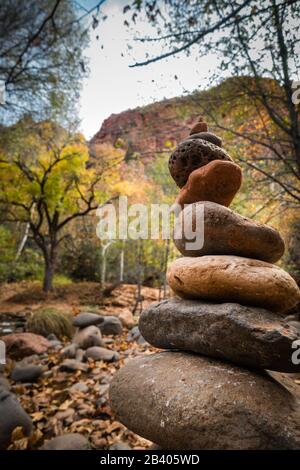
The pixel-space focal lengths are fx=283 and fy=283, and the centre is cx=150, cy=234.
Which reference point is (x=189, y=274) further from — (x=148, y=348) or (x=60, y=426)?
(x=148, y=348)

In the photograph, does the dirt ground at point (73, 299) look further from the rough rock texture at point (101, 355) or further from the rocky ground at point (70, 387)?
the rough rock texture at point (101, 355)

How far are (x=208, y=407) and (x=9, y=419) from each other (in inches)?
102

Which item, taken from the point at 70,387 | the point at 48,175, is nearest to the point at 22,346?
the point at 70,387

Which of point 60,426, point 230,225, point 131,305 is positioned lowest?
point 131,305

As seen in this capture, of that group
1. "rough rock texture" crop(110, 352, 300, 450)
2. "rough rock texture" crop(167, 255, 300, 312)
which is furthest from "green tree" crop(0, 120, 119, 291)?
"rough rock texture" crop(110, 352, 300, 450)

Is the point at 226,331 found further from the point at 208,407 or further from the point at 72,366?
the point at 72,366

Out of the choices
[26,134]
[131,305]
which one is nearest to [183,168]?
[26,134]

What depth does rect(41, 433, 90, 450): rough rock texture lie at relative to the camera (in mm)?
2908

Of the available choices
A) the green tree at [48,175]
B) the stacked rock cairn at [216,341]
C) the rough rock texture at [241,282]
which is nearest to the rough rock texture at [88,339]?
the stacked rock cairn at [216,341]

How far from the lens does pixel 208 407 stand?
5.57 feet

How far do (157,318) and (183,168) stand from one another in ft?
4.50

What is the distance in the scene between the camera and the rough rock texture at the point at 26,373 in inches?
188

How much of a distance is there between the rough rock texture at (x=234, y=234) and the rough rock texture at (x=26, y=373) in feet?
13.5

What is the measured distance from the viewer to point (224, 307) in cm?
200
